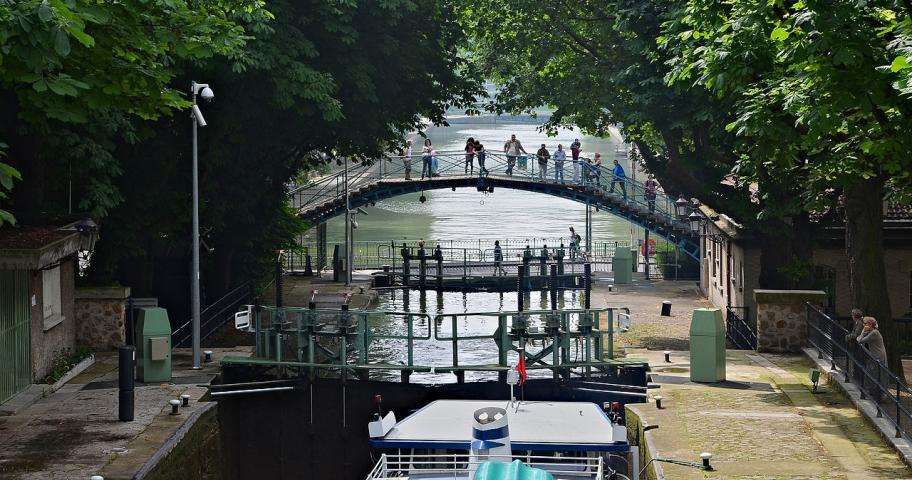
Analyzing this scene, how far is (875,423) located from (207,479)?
11.4 metres

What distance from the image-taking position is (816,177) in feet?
97.1

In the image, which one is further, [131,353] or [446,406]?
[131,353]

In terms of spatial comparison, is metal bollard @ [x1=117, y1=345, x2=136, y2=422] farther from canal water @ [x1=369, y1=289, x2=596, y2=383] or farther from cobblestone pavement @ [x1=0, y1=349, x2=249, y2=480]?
canal water @ [x1=369, y1=289, x2=596, y2=383]

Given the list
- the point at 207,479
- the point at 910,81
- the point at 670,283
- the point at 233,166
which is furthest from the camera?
the point at 670,283

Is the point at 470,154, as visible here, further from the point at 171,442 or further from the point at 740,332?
the point at 171,442

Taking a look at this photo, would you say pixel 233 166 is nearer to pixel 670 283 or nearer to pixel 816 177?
pixel 816 177

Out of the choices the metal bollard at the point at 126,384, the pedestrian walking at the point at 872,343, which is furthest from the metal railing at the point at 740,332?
the metal bollard at the point at 126,384

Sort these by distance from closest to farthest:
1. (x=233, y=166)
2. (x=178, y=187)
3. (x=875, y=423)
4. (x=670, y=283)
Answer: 1. (x=875, y=423)
2. (x=178, y=187)
3. (x=233, y=166)
4. (x=670, y=283)

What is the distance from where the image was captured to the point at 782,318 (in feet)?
105

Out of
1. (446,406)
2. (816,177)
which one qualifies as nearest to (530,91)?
(816,177)

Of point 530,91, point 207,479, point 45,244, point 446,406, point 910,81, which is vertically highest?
point 530,91

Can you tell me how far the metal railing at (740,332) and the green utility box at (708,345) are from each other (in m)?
5.53

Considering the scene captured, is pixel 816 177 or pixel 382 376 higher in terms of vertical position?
pixel 816 177

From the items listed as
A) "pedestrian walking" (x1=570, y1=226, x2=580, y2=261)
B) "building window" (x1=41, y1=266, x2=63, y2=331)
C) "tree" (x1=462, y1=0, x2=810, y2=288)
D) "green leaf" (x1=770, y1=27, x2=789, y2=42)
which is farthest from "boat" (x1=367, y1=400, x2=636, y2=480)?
"pedestrian walking" (x1=570, y1=226, x2=580, y2=261)
